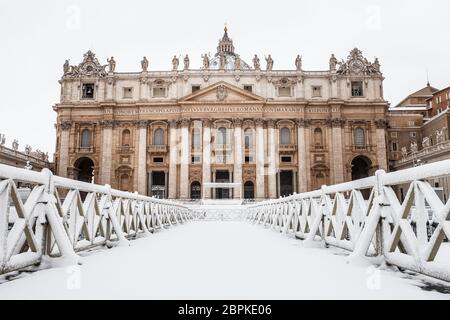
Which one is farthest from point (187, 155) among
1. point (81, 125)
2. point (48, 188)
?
point (48, 188)

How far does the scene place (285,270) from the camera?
432 centimetres

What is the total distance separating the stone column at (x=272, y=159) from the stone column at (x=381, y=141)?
13435mm

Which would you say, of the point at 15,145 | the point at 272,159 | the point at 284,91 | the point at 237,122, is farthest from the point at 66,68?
the point at 272,159

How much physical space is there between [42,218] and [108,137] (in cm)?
4805

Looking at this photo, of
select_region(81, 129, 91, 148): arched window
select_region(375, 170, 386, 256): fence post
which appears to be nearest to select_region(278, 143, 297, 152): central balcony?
select_region(81, 129, 91, 148): arched window

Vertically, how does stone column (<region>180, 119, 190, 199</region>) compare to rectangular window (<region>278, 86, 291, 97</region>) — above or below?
below

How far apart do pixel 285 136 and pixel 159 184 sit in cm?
1799

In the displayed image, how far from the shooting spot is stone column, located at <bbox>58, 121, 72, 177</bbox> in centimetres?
5000

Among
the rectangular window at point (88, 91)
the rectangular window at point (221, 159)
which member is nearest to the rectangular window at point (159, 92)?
the rectangular window at point (88, 91)

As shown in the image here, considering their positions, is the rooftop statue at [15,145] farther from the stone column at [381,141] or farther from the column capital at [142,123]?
the stone column at [381,141]

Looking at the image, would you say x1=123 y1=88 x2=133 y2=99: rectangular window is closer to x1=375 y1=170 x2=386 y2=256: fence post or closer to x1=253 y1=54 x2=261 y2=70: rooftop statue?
x1=253 y1=54 x2=261 y2=70: rooftop statue

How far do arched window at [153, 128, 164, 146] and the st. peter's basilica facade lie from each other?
0.13 m

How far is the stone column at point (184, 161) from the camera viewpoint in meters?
48.6

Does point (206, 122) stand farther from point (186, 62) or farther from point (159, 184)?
point (159, 184)
